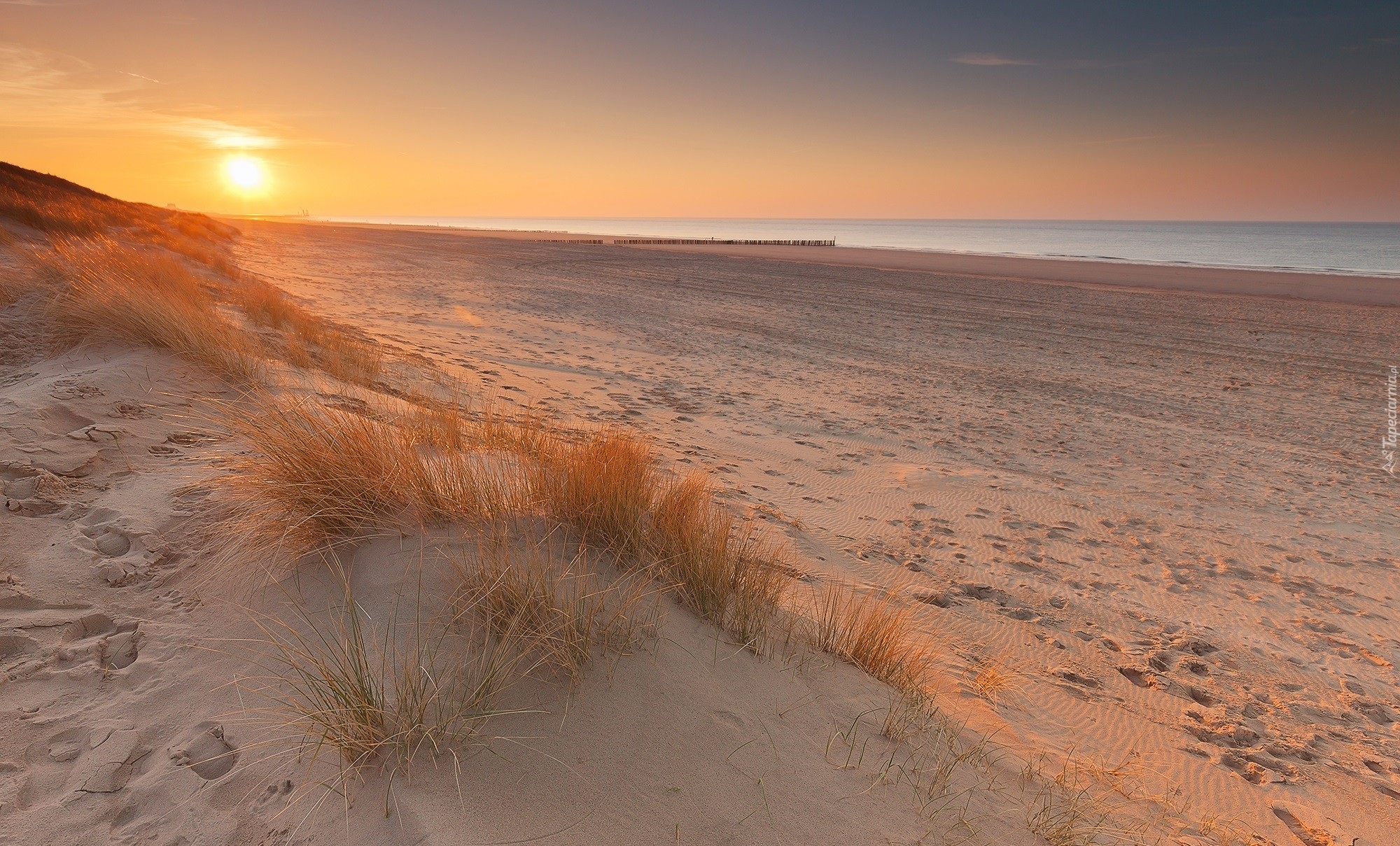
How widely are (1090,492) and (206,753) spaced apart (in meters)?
6.71

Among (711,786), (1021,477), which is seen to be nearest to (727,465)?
(1021,477)

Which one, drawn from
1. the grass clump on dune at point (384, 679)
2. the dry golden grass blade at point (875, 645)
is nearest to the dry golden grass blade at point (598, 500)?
the grass clump on dune at point (384, 679)

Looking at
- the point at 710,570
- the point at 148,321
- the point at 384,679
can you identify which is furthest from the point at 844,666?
the point at 148,321

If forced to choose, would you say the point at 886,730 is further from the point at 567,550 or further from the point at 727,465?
the point at 727,465

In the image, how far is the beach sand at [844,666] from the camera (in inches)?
73.9

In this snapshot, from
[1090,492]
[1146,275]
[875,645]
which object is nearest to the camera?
[875,645]

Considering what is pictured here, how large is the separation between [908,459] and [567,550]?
15.9 feet

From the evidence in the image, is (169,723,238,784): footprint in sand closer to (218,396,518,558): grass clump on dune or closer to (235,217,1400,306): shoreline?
(218,396,518,558): grass clump on dune

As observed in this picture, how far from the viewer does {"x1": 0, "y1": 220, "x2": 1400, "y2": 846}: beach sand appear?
1.88m

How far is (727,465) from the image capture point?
20.3 ft

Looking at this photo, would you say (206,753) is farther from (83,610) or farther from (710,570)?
(710,570)

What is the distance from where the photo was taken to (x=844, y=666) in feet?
9.36

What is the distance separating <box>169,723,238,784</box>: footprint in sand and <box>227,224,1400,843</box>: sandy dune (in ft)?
9.11

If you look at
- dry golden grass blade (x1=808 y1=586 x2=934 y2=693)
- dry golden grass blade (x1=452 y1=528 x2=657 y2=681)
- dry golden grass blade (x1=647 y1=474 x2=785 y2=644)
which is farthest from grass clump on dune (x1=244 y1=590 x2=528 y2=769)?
dry golden grass blade (x1=808 y1=586 x2=934 y2=693)
